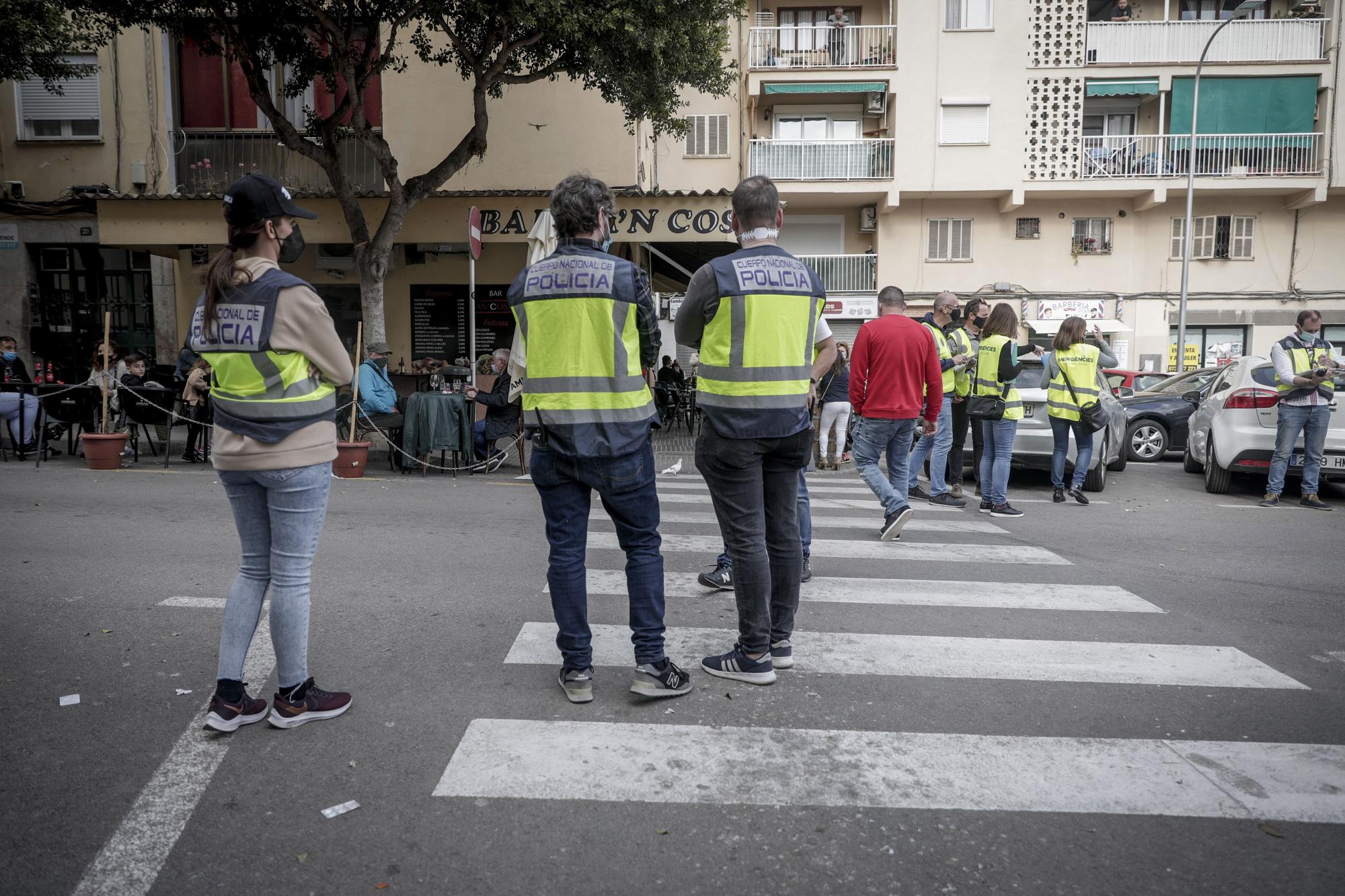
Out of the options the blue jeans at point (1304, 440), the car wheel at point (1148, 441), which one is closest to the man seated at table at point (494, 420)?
the blue jeans at point (1304, 440)

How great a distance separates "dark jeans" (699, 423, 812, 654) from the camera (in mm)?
3906

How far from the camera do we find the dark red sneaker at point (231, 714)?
3.33m

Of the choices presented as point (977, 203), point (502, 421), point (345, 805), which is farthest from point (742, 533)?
point (977, 203)

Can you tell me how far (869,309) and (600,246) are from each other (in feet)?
86.5

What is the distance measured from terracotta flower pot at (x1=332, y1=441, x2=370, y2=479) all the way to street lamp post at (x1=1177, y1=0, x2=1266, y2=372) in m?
23.0

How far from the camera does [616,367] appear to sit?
361cm

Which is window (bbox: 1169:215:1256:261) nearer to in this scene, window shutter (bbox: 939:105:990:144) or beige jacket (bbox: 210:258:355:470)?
window shutter (bbox: 939:105:990:144)

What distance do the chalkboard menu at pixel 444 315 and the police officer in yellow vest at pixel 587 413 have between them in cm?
1596

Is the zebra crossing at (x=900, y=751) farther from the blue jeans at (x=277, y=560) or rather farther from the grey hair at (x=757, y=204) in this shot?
the grey hair at (x=757, y=204)

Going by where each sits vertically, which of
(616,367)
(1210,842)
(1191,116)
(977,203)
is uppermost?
(1191,116)

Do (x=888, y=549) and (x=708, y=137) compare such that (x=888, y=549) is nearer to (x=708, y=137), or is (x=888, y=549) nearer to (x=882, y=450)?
(x=882, y=450)

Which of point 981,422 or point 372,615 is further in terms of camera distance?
point 981,422

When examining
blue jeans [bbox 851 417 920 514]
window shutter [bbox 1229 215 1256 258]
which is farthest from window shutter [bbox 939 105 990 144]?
blue jeans [bbox 851 417 920 514]

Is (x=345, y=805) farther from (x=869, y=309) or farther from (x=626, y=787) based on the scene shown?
(x=869, y=309)
